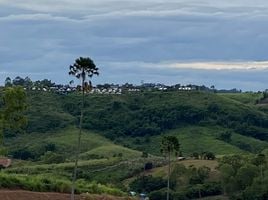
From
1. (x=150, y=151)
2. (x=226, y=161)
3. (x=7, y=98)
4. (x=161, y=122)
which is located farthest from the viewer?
(x=161, y=122)

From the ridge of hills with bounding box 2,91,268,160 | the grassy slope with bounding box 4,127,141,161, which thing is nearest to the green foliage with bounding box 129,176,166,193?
the grassy slope with bounding box 4,127,141,161

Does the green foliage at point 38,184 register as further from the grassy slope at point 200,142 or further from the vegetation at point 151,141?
the grassy slope at point 200,142

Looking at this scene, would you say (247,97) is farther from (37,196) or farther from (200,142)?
(37,196)

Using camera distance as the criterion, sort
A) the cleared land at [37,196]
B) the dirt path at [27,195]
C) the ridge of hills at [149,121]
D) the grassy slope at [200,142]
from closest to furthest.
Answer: the dirt path at [27,195] → the cleared land at [37,196] → the grassy slope at [200,142] → the ridge of hills at [149,121]

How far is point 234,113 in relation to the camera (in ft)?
503

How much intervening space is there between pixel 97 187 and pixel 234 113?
9591 cm

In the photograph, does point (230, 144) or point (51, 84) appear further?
point (51, 84)

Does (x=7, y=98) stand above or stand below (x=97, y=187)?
above

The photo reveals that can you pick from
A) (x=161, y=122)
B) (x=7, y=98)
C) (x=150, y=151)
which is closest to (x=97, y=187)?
(x=7, y=98)

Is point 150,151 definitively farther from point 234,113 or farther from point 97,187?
point 97,187

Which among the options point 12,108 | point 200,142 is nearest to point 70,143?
point 200,142

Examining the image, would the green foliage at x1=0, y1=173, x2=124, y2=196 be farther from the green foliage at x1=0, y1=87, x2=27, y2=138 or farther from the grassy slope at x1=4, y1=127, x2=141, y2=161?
the grassy slope at x1=4, y1=127, x2=141, y2=161

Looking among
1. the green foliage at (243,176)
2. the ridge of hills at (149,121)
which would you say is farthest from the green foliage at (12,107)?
the ridge of hills at (149,121)

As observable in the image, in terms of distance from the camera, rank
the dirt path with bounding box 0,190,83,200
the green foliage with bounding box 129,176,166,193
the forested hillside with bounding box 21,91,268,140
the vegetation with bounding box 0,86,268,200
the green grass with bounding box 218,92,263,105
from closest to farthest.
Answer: the dirt path with bounding box 0,190,83,200 → the vegetation with bounding box 0,86,268,200 → the green foliage with bounding box 129,176,166,193 → the forested hillside with bounding box 21,91,268,140 → the green grass with bounding box 218,92,263,105
